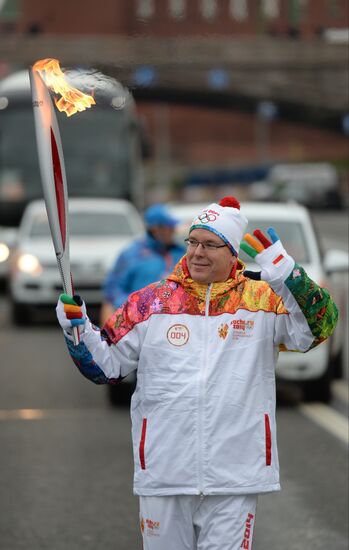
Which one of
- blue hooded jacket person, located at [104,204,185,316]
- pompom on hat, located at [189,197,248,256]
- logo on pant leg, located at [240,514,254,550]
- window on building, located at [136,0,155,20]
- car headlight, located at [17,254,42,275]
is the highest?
window on building, located at [136,0,155,20]

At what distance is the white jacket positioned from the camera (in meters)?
4.18

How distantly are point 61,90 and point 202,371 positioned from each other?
40.3 inches

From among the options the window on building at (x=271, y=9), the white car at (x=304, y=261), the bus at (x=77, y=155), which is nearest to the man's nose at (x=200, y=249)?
the white car at (x=304, y=261)

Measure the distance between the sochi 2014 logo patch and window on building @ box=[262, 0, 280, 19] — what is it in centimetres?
4481

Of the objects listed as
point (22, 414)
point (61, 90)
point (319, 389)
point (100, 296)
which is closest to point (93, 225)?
point (100, 296)

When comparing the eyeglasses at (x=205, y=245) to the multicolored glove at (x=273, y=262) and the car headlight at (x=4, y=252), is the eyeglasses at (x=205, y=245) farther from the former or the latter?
the car headlight at (x=4, y=252)

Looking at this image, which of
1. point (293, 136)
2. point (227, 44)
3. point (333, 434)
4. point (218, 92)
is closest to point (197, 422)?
point (333, 434)

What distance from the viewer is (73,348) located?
419cm

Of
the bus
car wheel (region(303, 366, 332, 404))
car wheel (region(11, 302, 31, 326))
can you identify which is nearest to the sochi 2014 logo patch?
car wheel (region(303, 366, 332, 404))

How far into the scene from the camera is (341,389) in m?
11.2

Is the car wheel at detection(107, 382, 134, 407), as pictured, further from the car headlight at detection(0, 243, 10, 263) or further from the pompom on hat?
the car headlight at detection(0, 243, 10, 263)

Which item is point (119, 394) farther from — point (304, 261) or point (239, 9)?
point (239, 9)

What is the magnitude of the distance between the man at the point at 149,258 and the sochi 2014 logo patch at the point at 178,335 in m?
5.35

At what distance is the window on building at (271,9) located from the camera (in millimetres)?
48213
